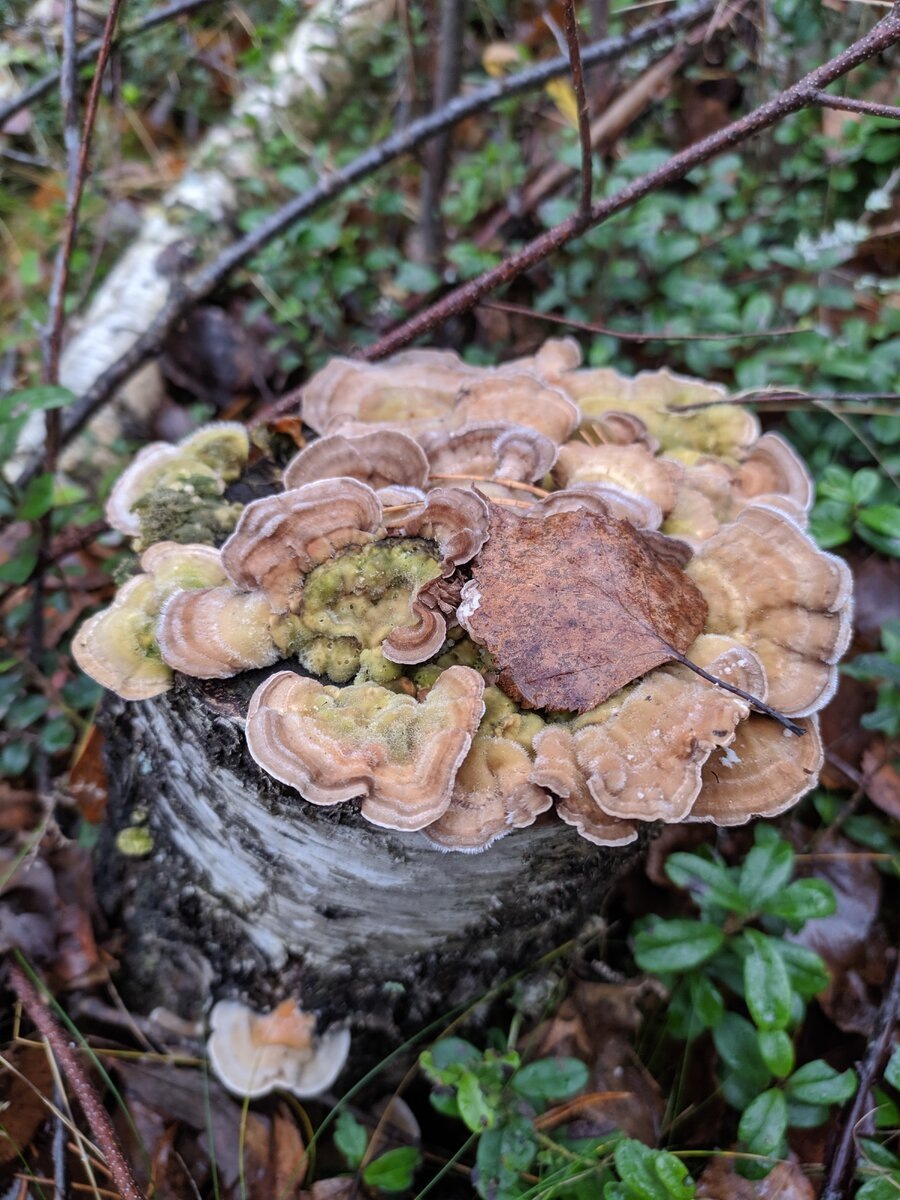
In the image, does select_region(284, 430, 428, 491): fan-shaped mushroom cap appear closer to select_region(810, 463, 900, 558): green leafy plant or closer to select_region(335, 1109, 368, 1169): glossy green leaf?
select_region(810, 463, 900, 558): green leafy plant

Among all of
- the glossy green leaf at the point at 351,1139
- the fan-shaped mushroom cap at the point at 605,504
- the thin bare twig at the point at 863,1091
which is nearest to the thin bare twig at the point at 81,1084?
the glossy green leaf at the point at 351,1139

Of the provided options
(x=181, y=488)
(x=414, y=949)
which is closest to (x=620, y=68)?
(x=181, y=488)

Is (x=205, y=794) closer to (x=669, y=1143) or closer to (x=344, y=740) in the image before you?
(x=344, y=740)

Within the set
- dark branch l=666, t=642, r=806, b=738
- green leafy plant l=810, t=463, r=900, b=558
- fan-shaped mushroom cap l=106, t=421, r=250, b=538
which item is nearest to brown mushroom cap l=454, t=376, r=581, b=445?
fan-shaped mushroom cap l=106, t=421, r=250, b=538

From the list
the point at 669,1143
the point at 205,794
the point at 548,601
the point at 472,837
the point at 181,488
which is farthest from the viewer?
the point at 669,1143

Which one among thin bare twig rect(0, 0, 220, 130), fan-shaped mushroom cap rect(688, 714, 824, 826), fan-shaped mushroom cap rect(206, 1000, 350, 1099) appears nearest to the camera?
fan-shaped mushroom cap rect(688, 714, 824, 826)

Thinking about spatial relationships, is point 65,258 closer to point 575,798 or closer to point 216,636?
point 216,636

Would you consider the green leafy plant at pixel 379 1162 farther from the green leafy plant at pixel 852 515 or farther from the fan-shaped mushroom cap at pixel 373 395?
the green leafy plant at pixel 852 515
